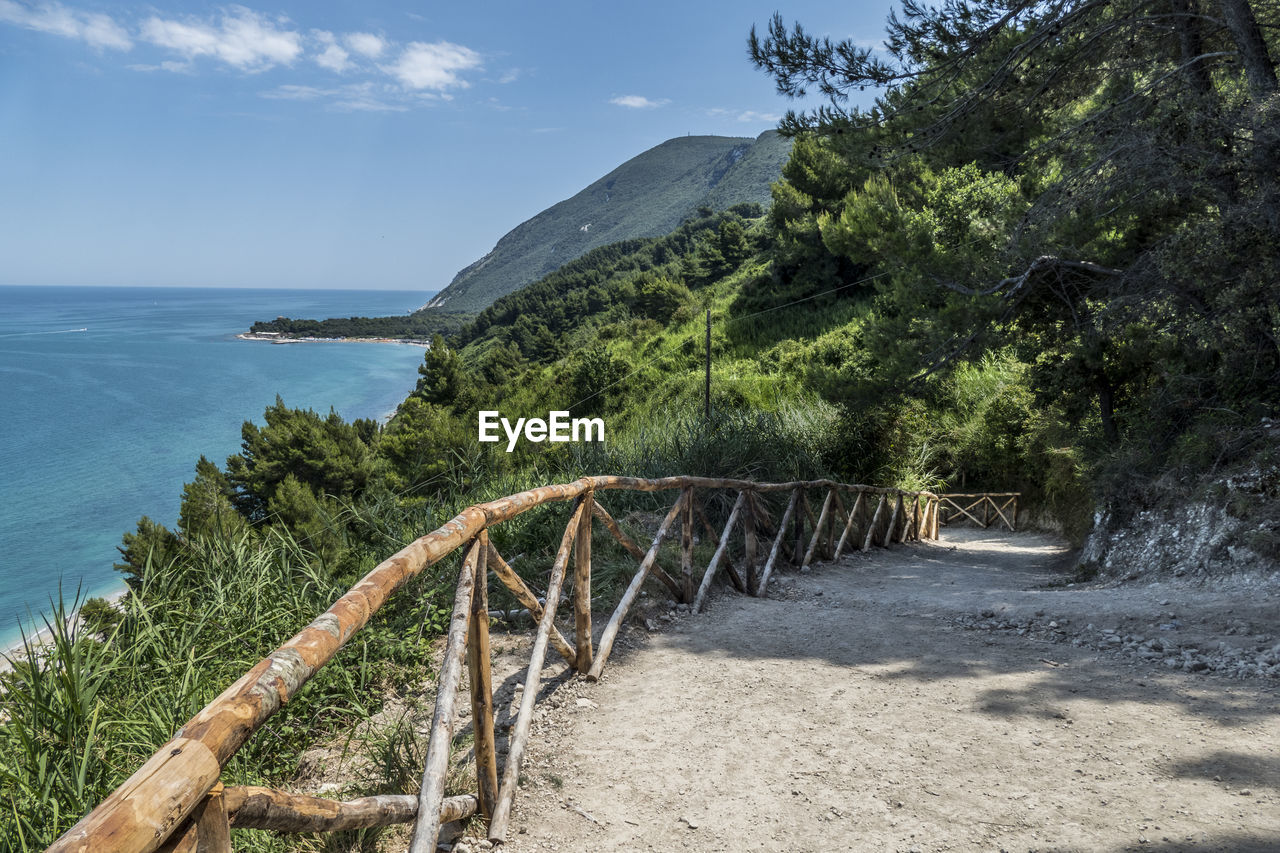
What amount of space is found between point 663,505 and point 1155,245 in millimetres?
6187

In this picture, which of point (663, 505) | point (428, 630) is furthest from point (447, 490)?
point (428, 630)

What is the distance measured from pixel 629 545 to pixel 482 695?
186 centimetres

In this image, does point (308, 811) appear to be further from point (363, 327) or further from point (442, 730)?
point (363, 327)

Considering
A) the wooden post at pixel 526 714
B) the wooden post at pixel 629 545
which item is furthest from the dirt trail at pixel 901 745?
the wooden post at pixel 629 545

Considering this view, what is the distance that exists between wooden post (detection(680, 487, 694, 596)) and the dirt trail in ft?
Answer: 1.02

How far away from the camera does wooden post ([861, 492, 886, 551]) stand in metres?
9.39

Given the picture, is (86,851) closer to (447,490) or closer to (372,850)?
(372,850)

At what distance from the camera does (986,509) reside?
1947 cm

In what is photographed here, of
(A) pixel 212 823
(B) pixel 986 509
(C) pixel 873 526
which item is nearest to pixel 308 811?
(A) pixel 212 823

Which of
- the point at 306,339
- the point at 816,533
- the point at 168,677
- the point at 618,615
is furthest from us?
the point at 306,339

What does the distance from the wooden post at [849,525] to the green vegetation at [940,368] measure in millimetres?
682

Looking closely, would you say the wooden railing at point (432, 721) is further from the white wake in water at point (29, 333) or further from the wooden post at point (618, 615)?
the white wake in water at point (29, 333)

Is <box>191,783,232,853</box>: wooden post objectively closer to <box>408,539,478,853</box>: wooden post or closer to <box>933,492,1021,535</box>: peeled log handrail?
<box>408,539,478,853</box>: wooden post

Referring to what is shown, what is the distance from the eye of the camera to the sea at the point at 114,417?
32719 mm
